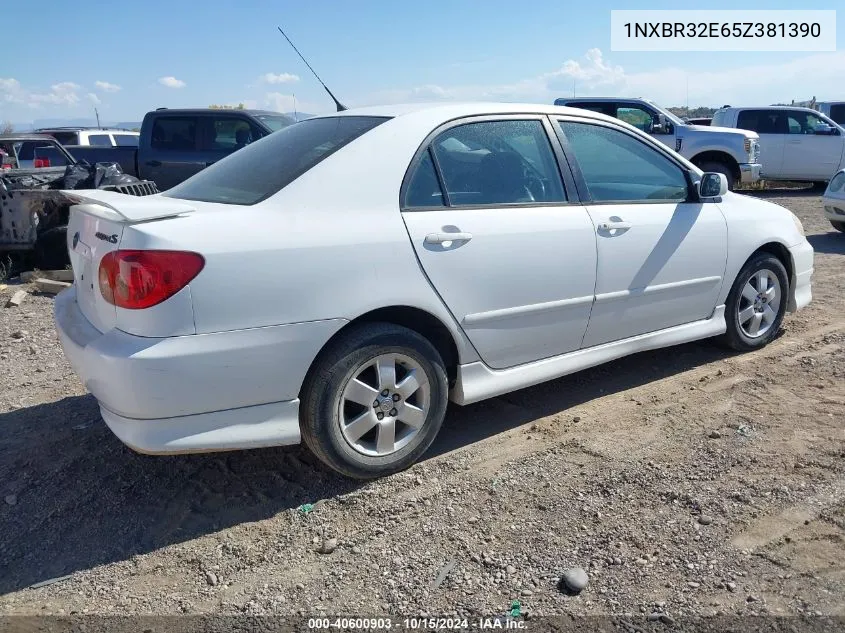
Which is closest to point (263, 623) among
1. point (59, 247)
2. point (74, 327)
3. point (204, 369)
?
point (204, 369)

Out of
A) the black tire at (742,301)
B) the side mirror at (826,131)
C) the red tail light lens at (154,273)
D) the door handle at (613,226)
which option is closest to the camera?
the red tail light lens at (154,273)

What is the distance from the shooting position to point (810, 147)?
51.6ft

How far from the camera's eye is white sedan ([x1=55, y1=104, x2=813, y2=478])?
286 centimetres

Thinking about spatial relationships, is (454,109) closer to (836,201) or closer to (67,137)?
(836,201)

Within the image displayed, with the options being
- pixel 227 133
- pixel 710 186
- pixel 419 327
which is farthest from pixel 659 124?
pixel 419 327

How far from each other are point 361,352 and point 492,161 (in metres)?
1.26

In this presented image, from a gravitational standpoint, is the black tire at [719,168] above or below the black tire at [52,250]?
above

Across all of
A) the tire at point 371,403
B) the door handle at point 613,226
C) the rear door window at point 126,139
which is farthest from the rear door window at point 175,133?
the tire at point 371,403

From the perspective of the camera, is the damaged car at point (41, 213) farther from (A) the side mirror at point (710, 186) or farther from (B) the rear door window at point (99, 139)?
(B) the rear door window at point (99, 139)

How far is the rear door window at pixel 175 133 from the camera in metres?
10.3

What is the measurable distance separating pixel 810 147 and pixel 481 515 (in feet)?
51.0

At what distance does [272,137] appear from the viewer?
4.01m

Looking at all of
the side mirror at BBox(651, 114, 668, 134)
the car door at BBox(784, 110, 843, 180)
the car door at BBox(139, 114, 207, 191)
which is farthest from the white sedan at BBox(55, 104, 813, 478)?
the car door at BBox(784, 110, 843, 180)

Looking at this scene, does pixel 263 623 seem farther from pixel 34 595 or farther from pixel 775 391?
pixel 775 391
